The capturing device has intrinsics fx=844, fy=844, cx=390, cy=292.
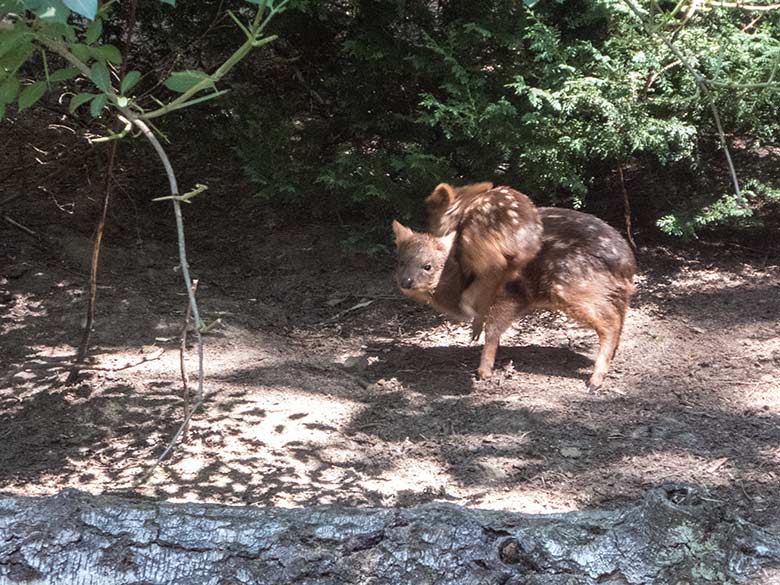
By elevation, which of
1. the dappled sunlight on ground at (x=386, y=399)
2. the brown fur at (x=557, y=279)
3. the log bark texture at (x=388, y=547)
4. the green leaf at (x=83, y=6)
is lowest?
the dappled sunlight on ground at (x=386, y=399)

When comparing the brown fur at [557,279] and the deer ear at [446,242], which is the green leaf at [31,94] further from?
the deer ear at [446,242]

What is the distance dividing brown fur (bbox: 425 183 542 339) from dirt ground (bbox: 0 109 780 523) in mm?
607

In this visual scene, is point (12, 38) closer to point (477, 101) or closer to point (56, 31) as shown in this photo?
point (56, 31)

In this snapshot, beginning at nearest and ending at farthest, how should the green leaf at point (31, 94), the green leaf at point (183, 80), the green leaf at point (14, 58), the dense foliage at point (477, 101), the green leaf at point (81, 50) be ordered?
the green leaf at point (183, 80), the green leaf at point (81, 50), the green leaf at point (14, 58), the green leaf at point (31, 94), the dense foliage at point (477, 101)

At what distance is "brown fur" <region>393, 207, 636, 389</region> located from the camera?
5.83 metres

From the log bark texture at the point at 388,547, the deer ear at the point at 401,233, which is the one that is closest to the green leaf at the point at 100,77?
the log bark texture at the point at 388,547

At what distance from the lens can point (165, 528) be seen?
232 cm

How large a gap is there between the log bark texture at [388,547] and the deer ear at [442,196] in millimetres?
4112

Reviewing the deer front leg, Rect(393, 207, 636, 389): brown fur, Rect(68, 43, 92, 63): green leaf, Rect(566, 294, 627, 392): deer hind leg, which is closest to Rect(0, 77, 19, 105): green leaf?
Rect(68, 43, 92, 63): green leaf

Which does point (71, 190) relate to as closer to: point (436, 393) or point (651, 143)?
point (436, 393)

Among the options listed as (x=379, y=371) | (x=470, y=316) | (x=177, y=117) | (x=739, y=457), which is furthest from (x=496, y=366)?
(x=177, y=117)

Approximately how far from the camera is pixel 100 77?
9.55 feet

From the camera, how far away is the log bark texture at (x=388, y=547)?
2203 mm

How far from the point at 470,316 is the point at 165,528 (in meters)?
4.18
